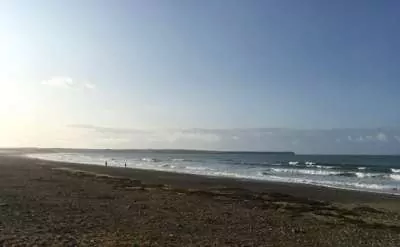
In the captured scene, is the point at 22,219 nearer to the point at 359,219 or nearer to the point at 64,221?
the point at 64,221

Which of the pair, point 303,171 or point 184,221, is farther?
point 303,171

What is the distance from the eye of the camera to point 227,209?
17188 mm

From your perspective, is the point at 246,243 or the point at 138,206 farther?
the point at 138,206

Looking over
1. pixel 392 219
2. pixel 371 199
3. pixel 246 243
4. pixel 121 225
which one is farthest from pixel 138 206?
pixel 371 199

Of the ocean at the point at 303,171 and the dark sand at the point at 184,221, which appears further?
the ocean at the point at 303,171

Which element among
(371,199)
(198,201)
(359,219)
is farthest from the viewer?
(371,199)

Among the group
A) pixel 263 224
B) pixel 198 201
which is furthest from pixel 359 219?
pixel 198 201

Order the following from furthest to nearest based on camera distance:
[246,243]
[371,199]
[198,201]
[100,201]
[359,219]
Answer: [371,199] → [198,201] → [100,201] → [359,219] → [246,243]

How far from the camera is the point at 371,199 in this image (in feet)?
80.1

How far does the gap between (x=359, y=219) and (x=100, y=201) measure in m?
10.1

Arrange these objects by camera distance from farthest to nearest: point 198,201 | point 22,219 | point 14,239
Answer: point 198,201, point 22,219, point 14,239

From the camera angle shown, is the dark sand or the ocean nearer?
the dark sand

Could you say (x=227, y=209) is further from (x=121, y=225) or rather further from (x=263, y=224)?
(x=121, y=225)

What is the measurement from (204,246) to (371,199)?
55.9 feet
